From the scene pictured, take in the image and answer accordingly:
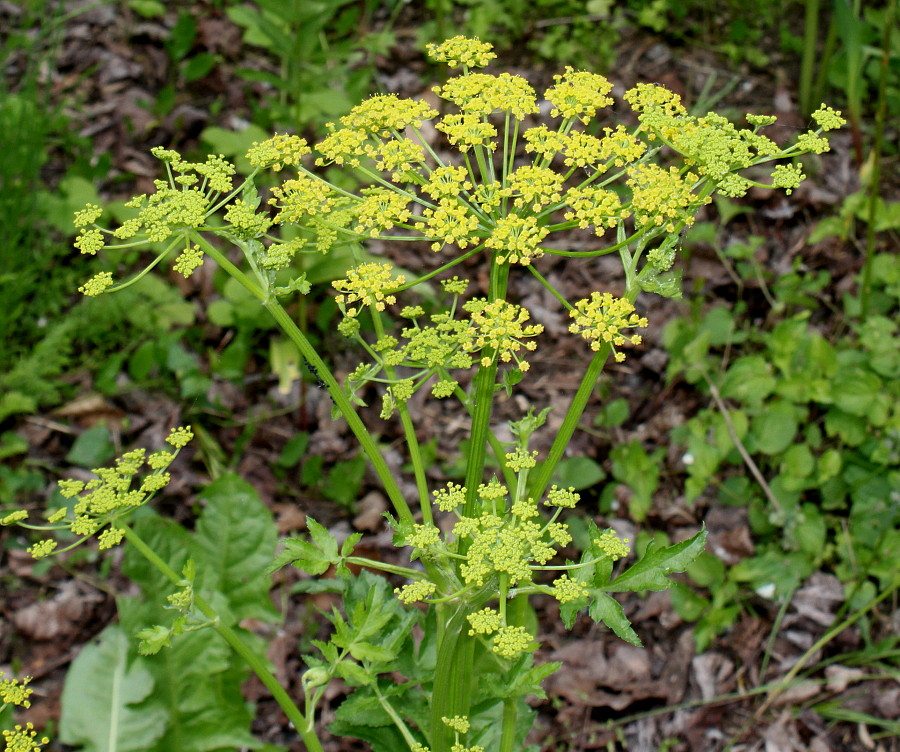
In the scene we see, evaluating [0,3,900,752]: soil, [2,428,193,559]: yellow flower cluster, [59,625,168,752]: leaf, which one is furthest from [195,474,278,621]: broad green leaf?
[2,428,193,559]: yellow flower cluster

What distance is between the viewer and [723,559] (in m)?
3.94

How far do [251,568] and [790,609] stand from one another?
2278 mm

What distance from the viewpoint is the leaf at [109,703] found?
130 inches

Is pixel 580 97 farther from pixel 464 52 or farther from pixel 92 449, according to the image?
pixel 92 449

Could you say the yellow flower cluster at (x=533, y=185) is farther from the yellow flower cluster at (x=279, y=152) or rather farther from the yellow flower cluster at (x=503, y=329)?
the yellow flower cluster at (x=279, y=152)

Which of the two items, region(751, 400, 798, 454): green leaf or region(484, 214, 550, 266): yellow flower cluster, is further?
region(751, 400, 798, 454): green leaf

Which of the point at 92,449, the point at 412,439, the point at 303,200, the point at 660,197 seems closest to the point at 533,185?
the point at 660,197

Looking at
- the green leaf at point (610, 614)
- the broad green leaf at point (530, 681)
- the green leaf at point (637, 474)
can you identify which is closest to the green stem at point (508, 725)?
the broad green leaf at point (530, 681)

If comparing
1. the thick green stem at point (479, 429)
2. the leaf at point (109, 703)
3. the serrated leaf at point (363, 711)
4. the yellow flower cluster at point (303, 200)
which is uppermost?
the yellow flower cluster at point (303, 200)

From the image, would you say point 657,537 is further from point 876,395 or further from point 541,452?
point 876,395

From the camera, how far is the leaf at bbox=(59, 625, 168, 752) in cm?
331

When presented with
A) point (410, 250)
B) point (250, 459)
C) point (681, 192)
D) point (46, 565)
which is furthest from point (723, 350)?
point (46, 565)

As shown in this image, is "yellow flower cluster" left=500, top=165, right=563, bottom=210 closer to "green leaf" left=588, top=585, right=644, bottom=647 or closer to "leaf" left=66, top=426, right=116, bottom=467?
"green leaf" left=588, top=585, right=644, bottom=647

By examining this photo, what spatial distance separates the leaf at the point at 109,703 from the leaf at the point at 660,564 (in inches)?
84.4
